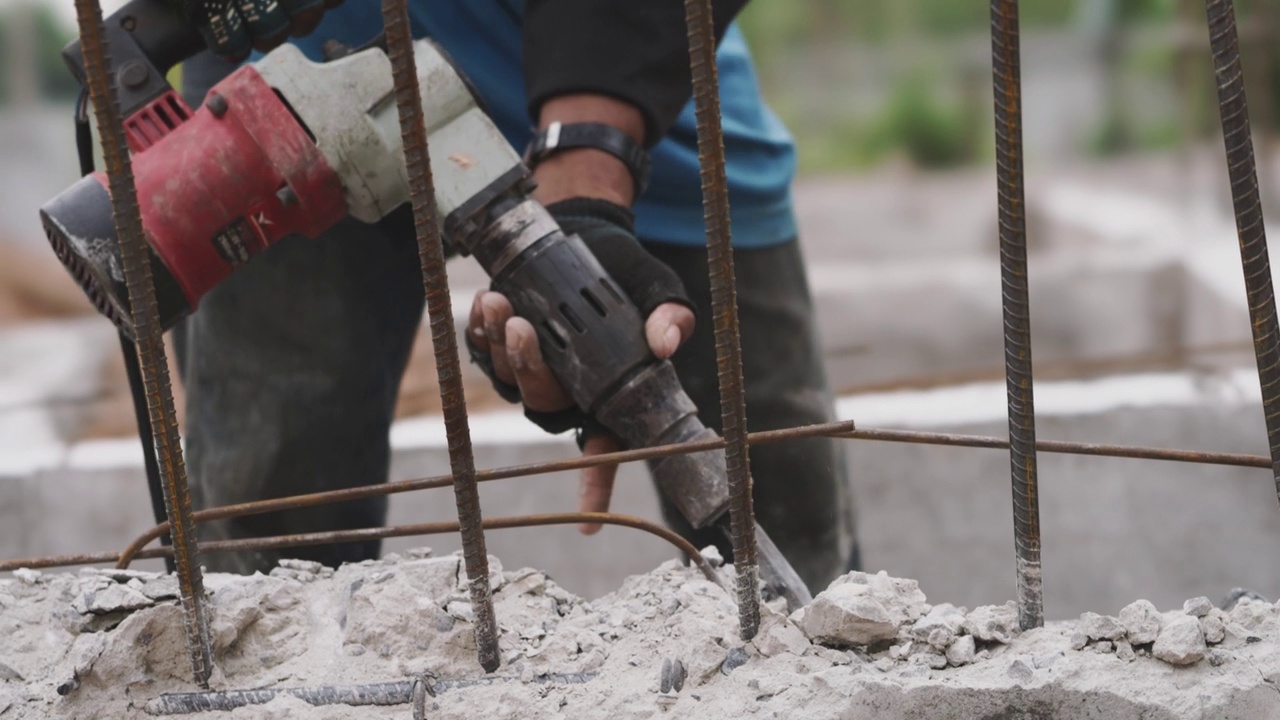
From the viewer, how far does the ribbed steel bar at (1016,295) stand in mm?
744

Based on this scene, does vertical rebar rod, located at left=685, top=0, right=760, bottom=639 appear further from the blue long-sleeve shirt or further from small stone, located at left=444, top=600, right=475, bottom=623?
the blue long-sleeve shirt

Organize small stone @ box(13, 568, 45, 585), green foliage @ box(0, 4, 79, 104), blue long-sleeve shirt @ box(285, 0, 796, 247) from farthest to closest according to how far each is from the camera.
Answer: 1. green foliage @ box(0, 4, 79, 104)
2. blue long-sleeve shirt @ box(285, 0, 796, 247)
3. small stone @ box(13, 568, 45, 585)

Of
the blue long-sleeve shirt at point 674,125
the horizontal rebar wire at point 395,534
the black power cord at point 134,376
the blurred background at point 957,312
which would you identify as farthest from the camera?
the blurred background at point 957,312

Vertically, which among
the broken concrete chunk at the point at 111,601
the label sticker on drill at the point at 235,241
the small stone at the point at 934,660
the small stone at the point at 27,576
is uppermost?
the label sticker on drill at the point at 235,241

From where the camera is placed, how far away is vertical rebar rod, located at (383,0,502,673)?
2.45 feet

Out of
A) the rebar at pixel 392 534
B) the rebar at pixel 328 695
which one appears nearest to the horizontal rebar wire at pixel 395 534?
the rebar at pixel 392 534

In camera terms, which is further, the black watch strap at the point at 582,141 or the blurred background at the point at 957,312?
the blurred background at the point at 957,312

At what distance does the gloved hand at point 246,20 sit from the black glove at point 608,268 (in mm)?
287

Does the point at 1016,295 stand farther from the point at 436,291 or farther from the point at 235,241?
the point at 235,241

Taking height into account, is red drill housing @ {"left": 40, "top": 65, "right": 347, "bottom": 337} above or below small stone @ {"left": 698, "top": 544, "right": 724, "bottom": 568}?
above

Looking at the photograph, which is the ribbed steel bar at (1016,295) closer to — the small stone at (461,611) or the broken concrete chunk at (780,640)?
the broken concrete chunk at (780,640)

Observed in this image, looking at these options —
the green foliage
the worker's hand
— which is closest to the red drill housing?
the worker's hand

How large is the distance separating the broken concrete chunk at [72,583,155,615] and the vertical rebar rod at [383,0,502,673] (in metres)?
0.25

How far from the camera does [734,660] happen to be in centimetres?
83
